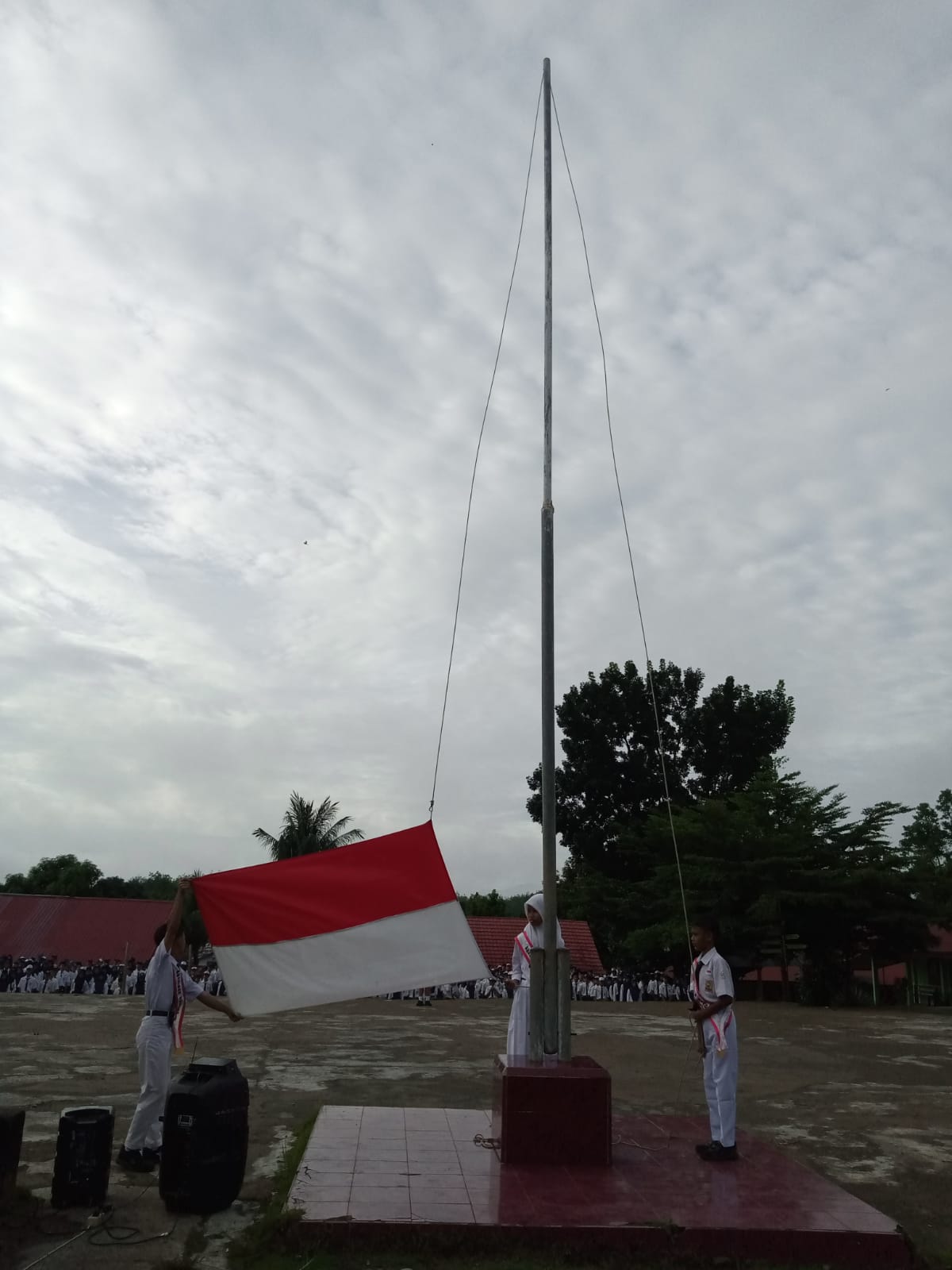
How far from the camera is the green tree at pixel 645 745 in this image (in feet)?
137

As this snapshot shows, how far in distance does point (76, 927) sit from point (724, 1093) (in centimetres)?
3437

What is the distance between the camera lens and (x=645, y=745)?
4256cm

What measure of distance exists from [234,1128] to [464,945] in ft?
5.69

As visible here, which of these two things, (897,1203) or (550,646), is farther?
(550,646)

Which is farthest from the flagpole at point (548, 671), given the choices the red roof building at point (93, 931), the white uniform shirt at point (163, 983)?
the red roof building at point (93, 931)

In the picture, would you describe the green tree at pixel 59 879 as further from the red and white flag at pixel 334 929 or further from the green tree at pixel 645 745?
the red and white flag at pixel 334 929

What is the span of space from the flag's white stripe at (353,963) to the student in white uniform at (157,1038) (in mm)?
832

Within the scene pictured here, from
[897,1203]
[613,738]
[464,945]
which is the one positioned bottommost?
[897,1203]

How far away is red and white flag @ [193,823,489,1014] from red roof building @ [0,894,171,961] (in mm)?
31662

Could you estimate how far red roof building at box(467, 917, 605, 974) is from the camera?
37875 millimetres

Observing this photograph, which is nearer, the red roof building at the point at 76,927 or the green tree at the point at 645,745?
the red roof building at the point at 76,927

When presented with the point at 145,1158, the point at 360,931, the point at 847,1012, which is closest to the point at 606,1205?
the point at 360,931

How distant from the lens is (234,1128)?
593 centimetres

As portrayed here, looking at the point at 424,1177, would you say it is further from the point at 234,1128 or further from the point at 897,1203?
the point at 897,1203
